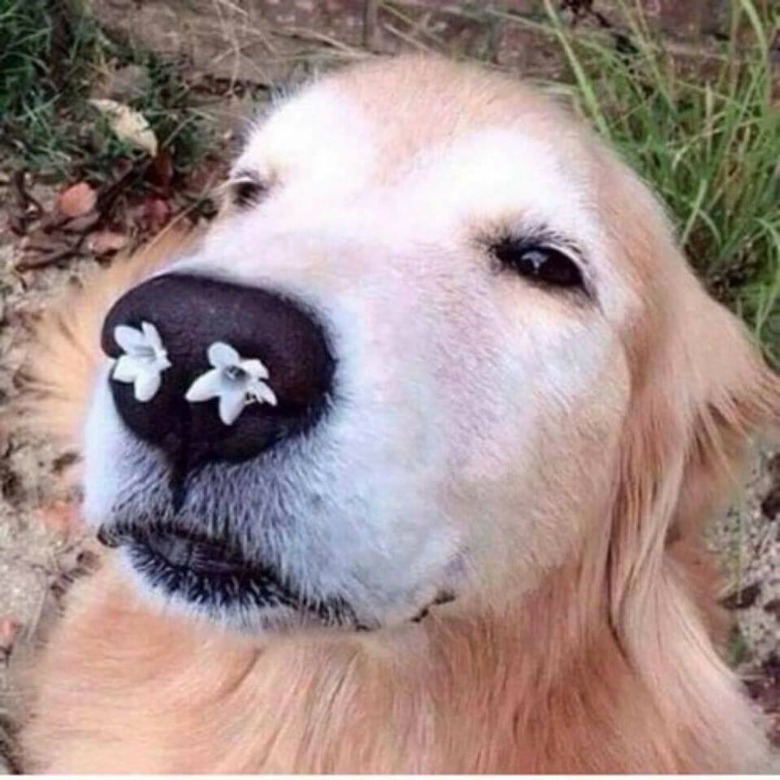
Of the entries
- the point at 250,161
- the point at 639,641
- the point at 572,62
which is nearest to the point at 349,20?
the point at 572,62

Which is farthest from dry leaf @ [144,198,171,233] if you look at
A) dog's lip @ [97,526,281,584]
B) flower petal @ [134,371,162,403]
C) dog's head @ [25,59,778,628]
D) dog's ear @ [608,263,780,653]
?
flower petal @ [134,371,162,403]

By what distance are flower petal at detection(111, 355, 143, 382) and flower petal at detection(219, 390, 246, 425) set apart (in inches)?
4.3

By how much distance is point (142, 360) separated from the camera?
5.63ft

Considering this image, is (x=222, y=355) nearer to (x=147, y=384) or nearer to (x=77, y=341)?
(x=147, y=384)

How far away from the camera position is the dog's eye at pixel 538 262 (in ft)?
6.68

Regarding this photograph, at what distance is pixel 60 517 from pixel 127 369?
1.63 m

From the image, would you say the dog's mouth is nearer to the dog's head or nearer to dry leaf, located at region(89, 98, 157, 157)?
the dog's head

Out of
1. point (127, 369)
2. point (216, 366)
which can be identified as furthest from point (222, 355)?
point (127, 369)

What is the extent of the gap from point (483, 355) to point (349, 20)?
6.80 feet

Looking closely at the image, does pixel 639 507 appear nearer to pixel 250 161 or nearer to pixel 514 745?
pixel 514 745

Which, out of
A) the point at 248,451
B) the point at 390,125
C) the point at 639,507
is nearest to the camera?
the point at 248,451

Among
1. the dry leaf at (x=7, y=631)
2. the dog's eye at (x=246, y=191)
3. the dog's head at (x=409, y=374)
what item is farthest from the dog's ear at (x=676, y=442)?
the dry leaf at (x=7, y=631)

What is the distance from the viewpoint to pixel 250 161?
219 cm

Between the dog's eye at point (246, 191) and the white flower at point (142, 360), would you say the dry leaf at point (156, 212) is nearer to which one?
the dog's eye at point (246, 191)
